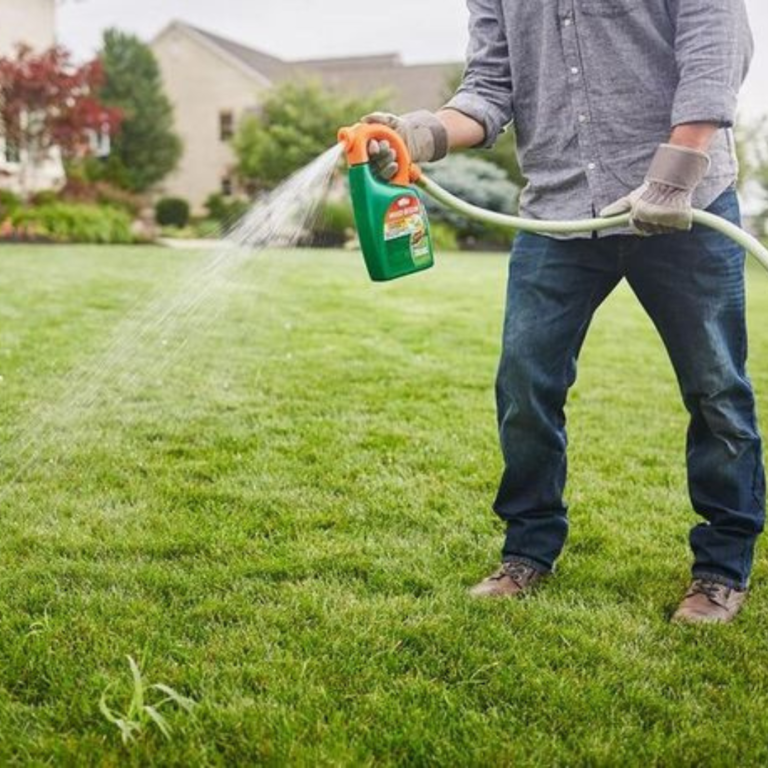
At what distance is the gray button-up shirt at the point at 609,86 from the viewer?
2.16 m

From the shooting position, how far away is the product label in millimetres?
2260

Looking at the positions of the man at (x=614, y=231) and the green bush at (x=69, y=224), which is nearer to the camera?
the man at (x=614, y=231)

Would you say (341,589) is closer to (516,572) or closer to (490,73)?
(516,572)

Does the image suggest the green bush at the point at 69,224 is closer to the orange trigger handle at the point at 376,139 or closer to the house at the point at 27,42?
the house at the point at 27,42

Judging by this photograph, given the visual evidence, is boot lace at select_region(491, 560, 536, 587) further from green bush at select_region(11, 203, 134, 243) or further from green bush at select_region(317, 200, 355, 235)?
green bush at select_region(317, 200, 355, 235)

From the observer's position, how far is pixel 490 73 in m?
2.59

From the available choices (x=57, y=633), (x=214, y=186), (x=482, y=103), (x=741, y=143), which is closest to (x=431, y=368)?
(x=482, y=103)

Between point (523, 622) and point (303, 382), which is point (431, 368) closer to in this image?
point (303, 382)

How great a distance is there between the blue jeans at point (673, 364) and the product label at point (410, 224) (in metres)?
0.31

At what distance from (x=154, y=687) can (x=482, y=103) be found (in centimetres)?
148

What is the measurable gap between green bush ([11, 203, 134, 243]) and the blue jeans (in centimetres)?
1307

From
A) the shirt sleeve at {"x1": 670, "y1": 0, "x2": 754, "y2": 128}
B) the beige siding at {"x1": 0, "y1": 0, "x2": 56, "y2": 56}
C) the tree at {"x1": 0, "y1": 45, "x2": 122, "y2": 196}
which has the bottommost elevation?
the shirt sleeve at {"x1": 670, "y1": 0, "x2": 754, "y2": 128}

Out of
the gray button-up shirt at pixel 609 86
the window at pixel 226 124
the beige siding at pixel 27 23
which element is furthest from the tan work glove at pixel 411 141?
the window at pixel 226 124

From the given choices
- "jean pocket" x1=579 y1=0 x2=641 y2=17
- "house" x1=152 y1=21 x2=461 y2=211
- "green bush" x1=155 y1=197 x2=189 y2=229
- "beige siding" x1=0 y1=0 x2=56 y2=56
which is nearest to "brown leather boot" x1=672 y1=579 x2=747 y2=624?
"jean pocket" x1=579 y1=0 x2=641 y2=17
